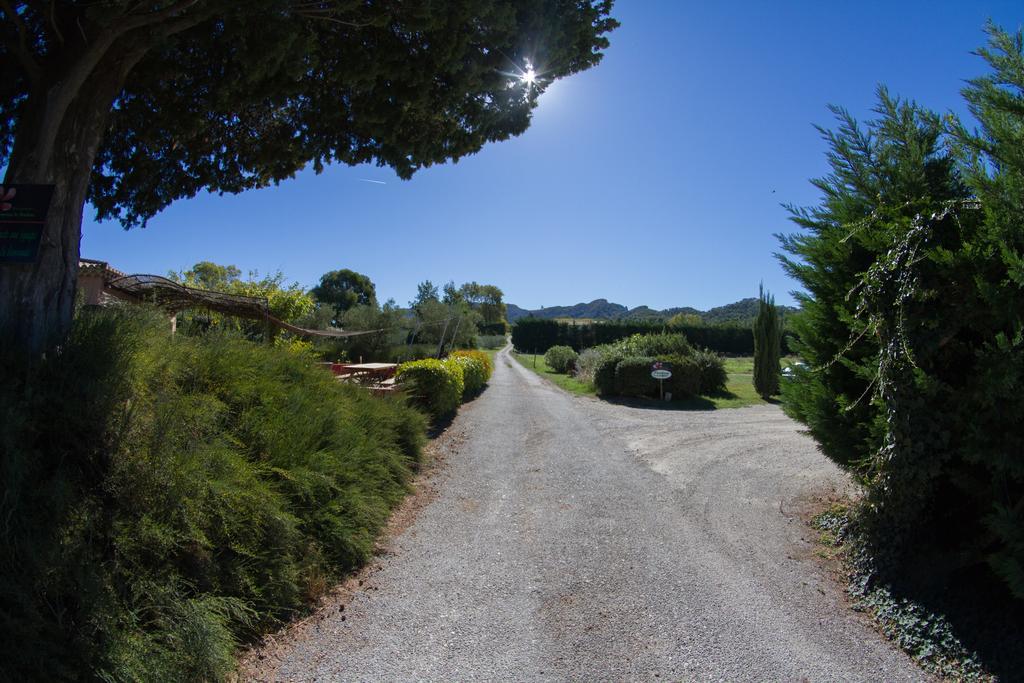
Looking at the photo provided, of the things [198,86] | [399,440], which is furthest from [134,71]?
[399,440]

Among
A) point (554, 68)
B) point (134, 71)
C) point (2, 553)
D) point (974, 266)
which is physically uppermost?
point (554, 68)

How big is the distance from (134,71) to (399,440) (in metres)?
5.25

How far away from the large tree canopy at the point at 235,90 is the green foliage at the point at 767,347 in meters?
15.6

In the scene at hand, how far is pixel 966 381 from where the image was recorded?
3.88 m

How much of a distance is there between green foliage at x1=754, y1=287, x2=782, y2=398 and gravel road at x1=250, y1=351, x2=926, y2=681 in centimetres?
1173

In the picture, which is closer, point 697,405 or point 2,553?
point 2,553

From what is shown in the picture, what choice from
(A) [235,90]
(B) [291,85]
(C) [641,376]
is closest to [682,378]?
(C) [641,376]

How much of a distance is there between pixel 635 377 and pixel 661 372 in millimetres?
1263

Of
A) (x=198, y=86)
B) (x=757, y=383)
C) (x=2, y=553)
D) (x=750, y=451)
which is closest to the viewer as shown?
(x=2, y=553)

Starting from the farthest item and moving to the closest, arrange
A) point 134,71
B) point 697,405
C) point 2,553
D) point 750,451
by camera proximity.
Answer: point 697,405
point 750,451
point 134,71
point 2,553

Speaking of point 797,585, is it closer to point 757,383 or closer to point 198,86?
point 198,86

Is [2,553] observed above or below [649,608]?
above

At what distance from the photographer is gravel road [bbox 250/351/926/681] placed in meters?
3.17

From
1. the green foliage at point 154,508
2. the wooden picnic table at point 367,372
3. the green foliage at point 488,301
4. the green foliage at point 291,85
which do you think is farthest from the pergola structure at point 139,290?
the green foliage at point 488,301
